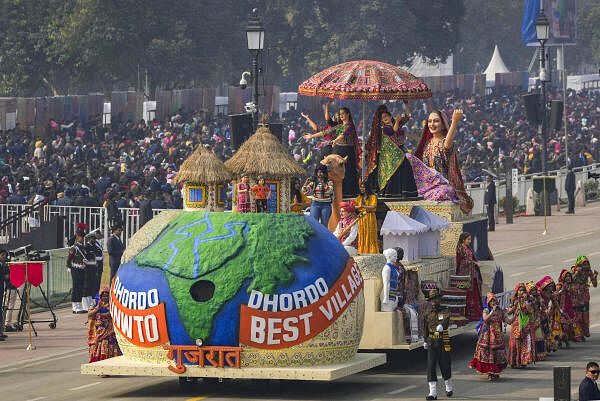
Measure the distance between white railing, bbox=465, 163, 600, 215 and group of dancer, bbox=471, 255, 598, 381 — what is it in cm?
1869

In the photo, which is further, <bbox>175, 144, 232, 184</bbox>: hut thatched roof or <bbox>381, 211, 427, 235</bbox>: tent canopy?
Answer: <bbox>381, 211, 427, 235</bbox>: tent canopy

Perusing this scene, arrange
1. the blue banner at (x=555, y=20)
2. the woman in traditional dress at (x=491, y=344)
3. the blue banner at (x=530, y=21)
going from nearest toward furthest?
the woman in traditional dress at (x=491, y=344)
the blue banner at (x=530, y=21)
the blue banner at (x=555, y=20)

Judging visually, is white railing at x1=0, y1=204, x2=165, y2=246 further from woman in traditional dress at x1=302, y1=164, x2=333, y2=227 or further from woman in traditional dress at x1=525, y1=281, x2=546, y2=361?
woman in traditional dress at x1=525, y1=281, x2=546, y2=361

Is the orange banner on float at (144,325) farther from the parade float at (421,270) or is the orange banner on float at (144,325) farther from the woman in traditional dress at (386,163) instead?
the woman in traditional dress at (386,163)

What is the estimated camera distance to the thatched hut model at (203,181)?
22.8 meters

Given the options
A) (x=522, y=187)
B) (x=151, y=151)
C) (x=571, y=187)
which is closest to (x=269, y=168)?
(x=571, y=187)

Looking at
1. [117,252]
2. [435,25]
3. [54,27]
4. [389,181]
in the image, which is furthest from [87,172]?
[435,25]

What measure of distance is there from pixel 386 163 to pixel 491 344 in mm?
3987

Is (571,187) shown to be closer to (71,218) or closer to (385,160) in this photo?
(71,218)

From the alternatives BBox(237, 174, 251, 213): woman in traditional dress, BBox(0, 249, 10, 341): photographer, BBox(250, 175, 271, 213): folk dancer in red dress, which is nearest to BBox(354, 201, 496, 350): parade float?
BBox(250, 175, 271, 213): folk dancer in red dress

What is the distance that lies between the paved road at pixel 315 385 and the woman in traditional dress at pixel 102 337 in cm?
38

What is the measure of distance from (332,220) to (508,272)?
499 inches

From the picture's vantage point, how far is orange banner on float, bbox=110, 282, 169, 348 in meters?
21.7

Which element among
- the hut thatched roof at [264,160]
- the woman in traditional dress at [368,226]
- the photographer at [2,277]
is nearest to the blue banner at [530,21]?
the photographer at [2,277]
